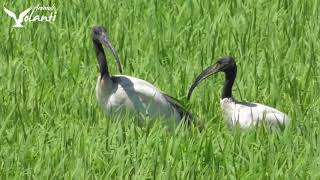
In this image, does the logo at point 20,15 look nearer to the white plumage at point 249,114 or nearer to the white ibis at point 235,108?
the white ibis at point 235,108

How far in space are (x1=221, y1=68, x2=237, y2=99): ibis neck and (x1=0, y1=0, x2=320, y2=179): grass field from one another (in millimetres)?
158

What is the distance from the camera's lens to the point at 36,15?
9.66 m

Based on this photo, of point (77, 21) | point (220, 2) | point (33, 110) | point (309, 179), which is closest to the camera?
point (309, 179)

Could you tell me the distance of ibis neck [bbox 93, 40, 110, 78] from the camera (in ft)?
25.5

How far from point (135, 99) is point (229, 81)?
73 cm

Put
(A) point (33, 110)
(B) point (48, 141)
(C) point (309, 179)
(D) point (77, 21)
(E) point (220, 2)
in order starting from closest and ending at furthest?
(C) point (309, 179) < (B) point (48, 141) < (A) point (33, 110) < (D) point (77, 21) < (E) point (220, 2)

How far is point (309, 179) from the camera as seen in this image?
598 centimetres

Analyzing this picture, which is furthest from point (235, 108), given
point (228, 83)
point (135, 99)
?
point (135, 99)

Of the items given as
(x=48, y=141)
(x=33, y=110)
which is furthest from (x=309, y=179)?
(x=33, y=110)

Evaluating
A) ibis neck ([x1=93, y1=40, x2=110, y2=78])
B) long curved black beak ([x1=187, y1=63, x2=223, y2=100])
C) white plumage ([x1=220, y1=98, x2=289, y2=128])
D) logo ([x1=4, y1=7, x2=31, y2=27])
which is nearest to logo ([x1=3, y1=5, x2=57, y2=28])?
logo ([x1=4, y1=7, x2=31, y2=27])

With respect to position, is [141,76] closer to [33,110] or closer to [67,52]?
[67,52]

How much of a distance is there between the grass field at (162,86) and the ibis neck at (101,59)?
0.21 meters

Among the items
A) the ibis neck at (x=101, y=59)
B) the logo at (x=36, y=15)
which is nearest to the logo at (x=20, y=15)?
the logo at (x=36, y=15)

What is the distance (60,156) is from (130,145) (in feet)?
1.57
